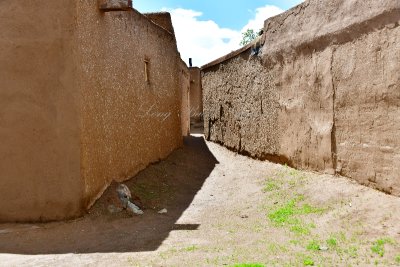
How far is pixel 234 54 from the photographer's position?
11.7m

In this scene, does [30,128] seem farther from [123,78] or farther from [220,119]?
[220,119]

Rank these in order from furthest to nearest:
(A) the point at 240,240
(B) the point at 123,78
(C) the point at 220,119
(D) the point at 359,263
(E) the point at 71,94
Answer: (C) the point at 220,119 < (B) the point at 123,78 < (E) the point at 71,94 < (A) the point at 240,240 < (D) the point at 359,263

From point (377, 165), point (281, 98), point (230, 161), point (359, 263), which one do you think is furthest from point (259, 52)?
point (359, 263)

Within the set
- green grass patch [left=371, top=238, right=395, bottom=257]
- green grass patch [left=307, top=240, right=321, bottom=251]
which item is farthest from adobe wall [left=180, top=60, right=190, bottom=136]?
green grass patch [left=371, top=238, right=395, bottom=257]

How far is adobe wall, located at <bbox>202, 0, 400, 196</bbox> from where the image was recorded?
596 cm

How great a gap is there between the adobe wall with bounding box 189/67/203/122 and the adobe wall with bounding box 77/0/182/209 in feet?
38.2

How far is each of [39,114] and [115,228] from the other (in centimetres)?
220

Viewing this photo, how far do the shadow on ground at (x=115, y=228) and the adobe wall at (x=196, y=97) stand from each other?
14.5 meters

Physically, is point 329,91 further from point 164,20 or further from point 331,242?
point 164,20

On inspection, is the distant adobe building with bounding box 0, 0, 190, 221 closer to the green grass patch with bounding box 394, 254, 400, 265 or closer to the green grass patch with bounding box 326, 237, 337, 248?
the green grass patch with bounding box 326, 237, 337, 248

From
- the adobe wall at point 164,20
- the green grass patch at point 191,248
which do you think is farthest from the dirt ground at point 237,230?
the adobe wall at point 164,20

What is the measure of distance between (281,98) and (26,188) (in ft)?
17.1

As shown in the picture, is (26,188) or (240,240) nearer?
(240,240)

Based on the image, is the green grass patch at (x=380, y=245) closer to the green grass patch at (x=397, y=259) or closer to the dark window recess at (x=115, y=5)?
the green grass patch at (x=397, y=259)
